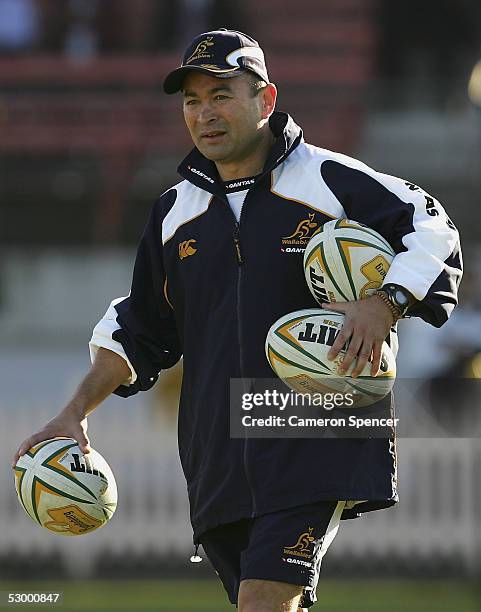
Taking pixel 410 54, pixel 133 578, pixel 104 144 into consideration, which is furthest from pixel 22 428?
pixel 410 54

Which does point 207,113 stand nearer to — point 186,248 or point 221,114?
point 221,114

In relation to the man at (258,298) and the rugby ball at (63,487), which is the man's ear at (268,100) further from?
the rugby ball at (63,487)

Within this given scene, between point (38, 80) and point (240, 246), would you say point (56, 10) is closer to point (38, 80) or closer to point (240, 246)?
point (38, 80)

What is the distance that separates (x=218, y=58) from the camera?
4.88 m

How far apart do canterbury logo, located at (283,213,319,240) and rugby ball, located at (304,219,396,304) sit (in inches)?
6.3

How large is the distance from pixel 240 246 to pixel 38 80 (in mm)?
13607

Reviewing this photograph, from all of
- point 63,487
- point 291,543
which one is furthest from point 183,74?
point 291,543

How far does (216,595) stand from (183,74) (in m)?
6.17

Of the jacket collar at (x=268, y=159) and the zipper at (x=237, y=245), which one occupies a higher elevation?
the jacket collar at (x=268, y=159)

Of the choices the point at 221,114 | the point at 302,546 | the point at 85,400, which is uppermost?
the point at 221,114

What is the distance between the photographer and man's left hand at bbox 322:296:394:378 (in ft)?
14.6

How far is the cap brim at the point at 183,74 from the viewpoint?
4.84 m

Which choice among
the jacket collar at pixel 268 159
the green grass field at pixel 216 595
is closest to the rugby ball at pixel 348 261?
the jacket collar at pixel 268 159

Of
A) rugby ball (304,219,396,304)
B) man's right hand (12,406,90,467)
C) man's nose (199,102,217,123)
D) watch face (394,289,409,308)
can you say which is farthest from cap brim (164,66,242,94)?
man's right hand (12,406,90,467)
